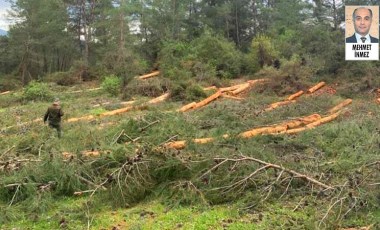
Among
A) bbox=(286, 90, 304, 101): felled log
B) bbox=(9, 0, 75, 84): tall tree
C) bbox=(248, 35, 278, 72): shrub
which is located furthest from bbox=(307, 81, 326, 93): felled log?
bbox=(9, 0, 75, 84): tall tree

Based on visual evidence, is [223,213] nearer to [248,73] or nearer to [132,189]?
[132,189]

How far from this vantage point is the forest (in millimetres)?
6090

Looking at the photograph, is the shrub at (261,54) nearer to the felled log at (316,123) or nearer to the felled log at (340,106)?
the felled log at (340,106)

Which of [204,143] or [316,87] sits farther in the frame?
[316,87]

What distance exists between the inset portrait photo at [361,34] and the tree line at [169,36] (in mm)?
663

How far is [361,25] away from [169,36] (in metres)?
13.5

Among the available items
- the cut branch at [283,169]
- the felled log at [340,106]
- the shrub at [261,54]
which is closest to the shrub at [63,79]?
the shrub at [261,54]

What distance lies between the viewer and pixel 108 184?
21.8 feet

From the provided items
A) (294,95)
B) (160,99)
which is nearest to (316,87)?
(294,95)

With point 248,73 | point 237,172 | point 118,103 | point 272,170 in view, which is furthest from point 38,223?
point 248,73

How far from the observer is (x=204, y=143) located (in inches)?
330

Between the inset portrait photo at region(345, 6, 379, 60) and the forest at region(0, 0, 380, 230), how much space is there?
519 mm

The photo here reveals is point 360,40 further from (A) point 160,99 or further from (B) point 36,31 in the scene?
(B) point 36,31

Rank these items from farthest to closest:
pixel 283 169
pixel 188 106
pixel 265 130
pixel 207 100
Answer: pixel 207 100 < pixel 188 106 < pixel 265 130 < pixel 283 169
